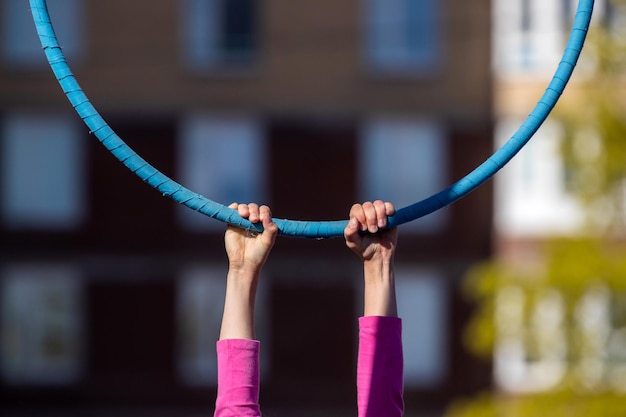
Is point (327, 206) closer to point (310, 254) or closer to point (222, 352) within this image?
point (310, 254)

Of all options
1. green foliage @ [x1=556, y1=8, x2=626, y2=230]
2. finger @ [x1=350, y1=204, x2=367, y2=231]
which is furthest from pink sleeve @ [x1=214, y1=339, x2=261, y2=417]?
green foliage @ [x1=556, y1=8, x2=626, y2=230]

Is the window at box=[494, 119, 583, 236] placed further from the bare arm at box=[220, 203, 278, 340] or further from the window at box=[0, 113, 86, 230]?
the bare arm at box=[220, 203, 278, 340]

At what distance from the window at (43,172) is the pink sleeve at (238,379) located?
1650 centimetres

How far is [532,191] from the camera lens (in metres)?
18.6

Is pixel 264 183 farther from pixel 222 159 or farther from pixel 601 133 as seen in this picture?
pixel 601 133

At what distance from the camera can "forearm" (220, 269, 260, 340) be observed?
10.8 feet

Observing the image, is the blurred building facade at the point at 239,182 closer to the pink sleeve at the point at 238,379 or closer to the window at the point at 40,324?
the window at the point at 40,324

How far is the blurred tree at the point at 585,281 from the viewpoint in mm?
11789

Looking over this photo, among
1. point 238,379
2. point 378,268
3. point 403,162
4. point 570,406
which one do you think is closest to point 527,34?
point 403,162

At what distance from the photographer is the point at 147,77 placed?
755 inches

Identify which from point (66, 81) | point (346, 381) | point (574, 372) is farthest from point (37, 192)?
point (66, 81)

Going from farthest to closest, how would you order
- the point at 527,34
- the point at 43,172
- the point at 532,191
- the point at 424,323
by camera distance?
the point at 43,172
the point at 424,323
the point at 527,34
the point at 532,191

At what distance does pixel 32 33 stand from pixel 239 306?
16916 millimetres

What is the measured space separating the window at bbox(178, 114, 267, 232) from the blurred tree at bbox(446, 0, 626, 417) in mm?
7314
